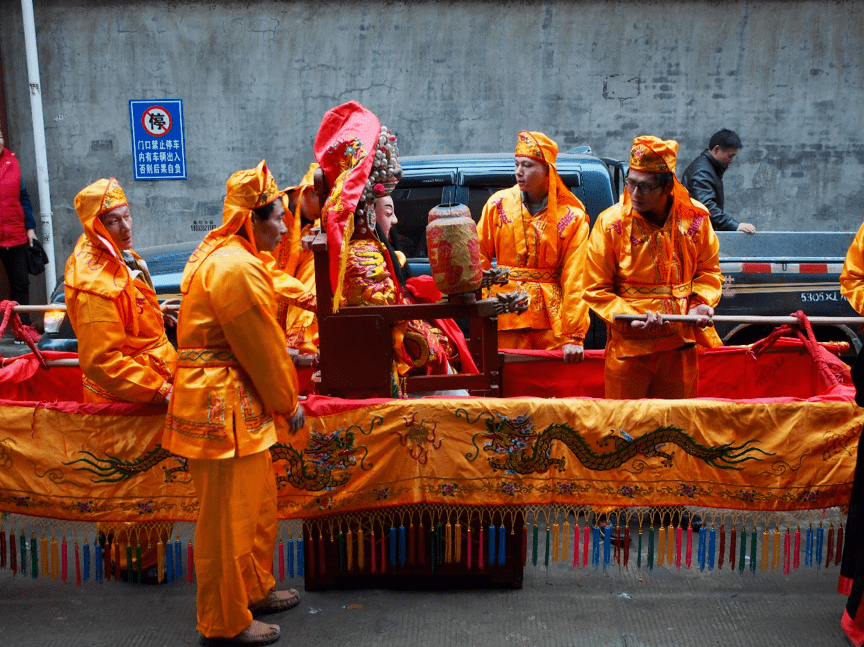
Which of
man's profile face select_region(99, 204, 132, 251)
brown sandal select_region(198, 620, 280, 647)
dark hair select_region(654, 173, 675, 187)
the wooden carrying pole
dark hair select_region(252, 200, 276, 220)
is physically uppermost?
dark hair select_region(654, 173, 675, 187)

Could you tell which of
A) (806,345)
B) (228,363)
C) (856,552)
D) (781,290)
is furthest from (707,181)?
(228,363)

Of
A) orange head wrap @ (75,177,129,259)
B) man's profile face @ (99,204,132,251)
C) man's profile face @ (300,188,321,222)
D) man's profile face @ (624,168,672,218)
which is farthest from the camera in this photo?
man's profile face @ (300,188,321,222)

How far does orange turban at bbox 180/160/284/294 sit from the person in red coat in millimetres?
6064

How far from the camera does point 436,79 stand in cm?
939

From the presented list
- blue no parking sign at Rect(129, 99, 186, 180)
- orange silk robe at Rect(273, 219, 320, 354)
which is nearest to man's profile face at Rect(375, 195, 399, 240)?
orange silk robe at Rect(273, 219, 320, 354)

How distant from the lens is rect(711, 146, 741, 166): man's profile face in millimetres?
6727

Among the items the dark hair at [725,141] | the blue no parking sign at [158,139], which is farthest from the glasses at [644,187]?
the blue no parking sign at [158,139]

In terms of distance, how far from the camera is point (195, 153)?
9.53 metres

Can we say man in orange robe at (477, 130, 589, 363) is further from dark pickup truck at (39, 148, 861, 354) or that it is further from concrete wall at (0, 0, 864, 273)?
concrete wall at (0, 0, 864, 273)

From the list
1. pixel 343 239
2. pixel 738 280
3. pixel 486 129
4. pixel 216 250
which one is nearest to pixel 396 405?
pixel 343 239

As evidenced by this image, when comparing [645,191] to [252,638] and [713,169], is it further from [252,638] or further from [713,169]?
[713,169]

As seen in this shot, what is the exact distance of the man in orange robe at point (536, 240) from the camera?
477 cm

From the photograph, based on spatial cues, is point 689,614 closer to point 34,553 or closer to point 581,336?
point 581,336

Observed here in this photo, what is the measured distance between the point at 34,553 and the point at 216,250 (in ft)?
5.07
